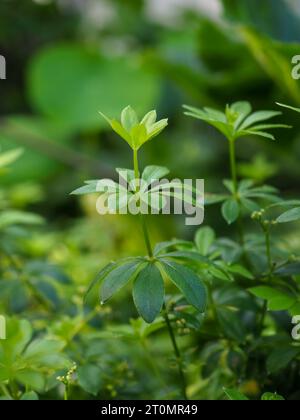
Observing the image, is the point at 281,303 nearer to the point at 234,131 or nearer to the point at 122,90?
the point at 234,131

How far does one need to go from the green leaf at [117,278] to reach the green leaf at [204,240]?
0.13 metres

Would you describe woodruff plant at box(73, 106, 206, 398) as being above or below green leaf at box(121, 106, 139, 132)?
below

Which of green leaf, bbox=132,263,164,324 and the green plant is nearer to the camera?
green leaf, bbox=132,263,164,324

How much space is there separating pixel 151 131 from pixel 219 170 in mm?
1662

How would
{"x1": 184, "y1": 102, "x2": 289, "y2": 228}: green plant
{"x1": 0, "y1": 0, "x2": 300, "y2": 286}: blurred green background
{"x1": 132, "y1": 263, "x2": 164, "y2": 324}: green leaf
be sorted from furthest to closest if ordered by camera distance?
{"x1": 0, "y1": 0, "x2": 300, "y2": 286}: blurred green background
{"x1": 184, "y1": 102, "x2": 289, "y2": 228}: green plant
{"x1": 132, "y1": 263, "x2": 164, "y2": 324}: green leaf

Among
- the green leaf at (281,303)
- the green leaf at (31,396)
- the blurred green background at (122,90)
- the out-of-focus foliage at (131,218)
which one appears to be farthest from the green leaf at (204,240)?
the blurred green background at (122,90)

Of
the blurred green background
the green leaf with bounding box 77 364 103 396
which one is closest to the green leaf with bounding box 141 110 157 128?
the green leaf with bounding box 77 364 103 396

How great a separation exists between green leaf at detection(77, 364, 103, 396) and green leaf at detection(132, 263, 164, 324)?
0.15 metres

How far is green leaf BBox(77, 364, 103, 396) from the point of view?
2.25ft

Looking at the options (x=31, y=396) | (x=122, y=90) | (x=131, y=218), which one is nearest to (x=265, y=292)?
(x=31, y=396)

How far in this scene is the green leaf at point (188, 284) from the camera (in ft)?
1.95

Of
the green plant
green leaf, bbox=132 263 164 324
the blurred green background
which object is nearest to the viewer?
green leaf, bbox=132 263 164 324

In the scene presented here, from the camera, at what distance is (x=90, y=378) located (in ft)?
2.31

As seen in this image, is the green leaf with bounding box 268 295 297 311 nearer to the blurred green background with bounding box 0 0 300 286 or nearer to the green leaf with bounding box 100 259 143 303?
the green leaf with bounding box 100 259 143 303
